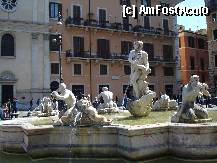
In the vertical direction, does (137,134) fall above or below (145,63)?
below

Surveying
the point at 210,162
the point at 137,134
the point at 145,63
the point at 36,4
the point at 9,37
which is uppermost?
the point at 36,4

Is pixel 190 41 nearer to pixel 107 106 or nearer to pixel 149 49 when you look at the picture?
pixel 149 49

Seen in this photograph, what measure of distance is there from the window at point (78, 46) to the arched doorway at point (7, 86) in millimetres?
6726

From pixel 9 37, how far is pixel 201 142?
26.3 m

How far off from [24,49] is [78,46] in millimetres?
5666

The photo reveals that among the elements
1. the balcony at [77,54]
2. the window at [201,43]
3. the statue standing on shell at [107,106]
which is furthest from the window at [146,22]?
the statue standing on shell at [107,106]

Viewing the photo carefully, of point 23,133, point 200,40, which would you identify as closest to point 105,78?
point 200,40

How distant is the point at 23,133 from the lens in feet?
32.5

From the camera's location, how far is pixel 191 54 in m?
47.2

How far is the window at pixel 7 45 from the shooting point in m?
31.6

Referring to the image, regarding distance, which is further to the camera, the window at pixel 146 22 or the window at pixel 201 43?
the window at pixel 201 43

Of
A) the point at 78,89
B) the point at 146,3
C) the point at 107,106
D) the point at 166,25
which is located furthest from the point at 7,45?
the point at 107,106

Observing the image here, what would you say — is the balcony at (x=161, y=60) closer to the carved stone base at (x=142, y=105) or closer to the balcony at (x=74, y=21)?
the balcony at (x=74, y=21)

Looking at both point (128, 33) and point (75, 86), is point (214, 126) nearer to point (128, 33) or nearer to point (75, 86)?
point (75, 86)
